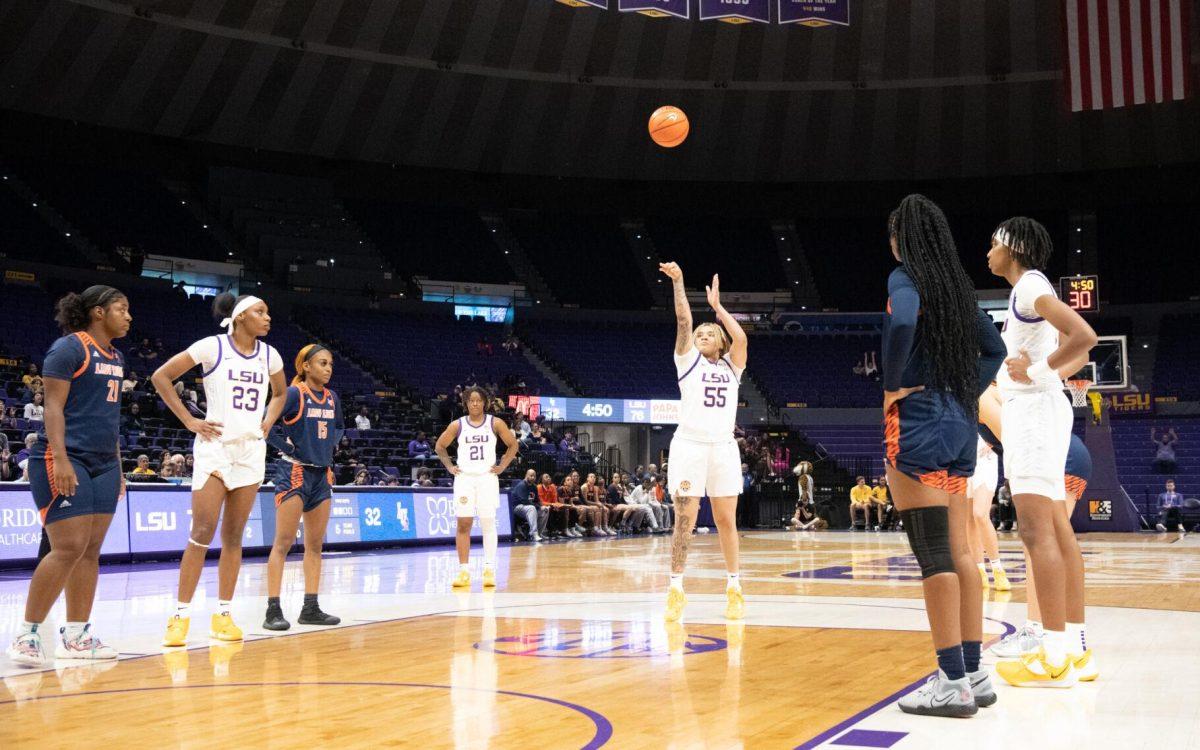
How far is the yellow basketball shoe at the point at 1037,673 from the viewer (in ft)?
15.2

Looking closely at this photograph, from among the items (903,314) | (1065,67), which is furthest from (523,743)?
(1065,67)

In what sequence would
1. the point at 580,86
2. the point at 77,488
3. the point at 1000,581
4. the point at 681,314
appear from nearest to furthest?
the point at 77,488, the point at 681,314, the point at 1000,581, the point at 580,86

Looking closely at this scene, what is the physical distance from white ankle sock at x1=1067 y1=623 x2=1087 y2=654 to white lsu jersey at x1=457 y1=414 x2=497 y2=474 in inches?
259

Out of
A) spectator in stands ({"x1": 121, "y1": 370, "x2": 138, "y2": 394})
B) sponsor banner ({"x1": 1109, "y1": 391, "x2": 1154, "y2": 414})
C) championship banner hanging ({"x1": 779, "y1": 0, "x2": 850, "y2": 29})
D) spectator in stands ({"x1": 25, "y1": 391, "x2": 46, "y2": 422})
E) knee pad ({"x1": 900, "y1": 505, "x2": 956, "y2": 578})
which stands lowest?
knee pad ({"x1": 900, "y1": 505, "x2": 956, "y2": 578})

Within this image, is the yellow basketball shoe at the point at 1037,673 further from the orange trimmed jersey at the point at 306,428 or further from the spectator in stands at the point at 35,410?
the spectator in stands at the point at 35,410

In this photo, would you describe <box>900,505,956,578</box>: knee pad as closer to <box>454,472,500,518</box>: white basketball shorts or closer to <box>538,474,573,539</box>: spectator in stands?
<box>454,472,500,518</box>: white basketball shorts

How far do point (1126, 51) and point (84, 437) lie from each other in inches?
796

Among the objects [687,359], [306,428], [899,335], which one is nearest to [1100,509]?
[687,359]

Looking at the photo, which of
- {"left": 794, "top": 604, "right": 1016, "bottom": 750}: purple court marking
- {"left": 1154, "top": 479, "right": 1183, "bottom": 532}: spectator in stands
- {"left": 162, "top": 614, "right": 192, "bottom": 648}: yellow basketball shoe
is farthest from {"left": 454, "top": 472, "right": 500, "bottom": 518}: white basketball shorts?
{"left": 1154, "top": 479, "right": 1183, "bottom": 532}: spectator in stands

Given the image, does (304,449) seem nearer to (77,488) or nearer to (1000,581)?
(77,488)

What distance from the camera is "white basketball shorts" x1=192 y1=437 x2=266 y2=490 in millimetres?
6422

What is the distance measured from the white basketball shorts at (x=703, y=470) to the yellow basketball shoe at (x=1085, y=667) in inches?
133

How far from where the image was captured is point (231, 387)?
6578 millimetres

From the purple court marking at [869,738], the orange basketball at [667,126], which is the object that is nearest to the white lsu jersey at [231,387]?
the purple court marking at [869,738]
